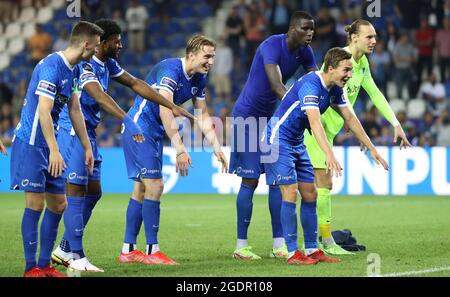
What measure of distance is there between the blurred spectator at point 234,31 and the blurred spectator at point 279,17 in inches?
45.8

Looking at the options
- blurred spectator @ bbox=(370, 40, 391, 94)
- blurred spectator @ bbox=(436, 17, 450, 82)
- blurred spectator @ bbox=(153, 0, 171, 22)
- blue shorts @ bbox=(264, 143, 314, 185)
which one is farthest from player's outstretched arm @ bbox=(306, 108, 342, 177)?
blurred spectator @ bbox=(153, 0, 171, 22)

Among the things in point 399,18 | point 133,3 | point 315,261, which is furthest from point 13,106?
point 315,261

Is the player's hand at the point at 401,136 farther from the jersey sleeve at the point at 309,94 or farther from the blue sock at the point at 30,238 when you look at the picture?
the blue sock at the point at 30,238

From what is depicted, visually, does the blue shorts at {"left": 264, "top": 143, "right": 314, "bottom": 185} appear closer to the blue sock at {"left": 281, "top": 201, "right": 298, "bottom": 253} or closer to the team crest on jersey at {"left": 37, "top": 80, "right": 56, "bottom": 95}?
the blue sock at {"left": 281, "top": 201, "right": 298, "bottom": 253}

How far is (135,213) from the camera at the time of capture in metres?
9.73

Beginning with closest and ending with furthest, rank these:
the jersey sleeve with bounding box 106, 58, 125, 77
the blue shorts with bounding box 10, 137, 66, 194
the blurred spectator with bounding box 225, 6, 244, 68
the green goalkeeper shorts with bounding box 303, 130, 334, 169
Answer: the blue shorts with bounding box 10, 137, 66, 194, the jersey sleeve with bounding box 106, 58, 125, 77, the green goalkeeper shorts with bounding box 303, 130, 334, 169, the blurred spectator with bounding box 225, 6, 244, 68

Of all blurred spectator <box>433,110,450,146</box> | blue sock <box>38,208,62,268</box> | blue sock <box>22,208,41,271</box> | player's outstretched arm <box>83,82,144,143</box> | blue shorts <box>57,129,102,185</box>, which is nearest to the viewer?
blue sock <box>22,208,41,271</box>

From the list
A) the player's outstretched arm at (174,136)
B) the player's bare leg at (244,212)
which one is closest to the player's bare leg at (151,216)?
the player's outstretched arm at (174,136)

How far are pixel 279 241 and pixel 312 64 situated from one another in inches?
73.0

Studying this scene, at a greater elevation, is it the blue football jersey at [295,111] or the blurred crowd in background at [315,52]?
the blurred crowd in background at [315,52]

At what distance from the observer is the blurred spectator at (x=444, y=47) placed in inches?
828

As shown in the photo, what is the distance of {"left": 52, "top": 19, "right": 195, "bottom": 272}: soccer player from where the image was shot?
862 cm

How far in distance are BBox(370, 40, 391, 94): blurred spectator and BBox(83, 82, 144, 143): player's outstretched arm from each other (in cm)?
1290
